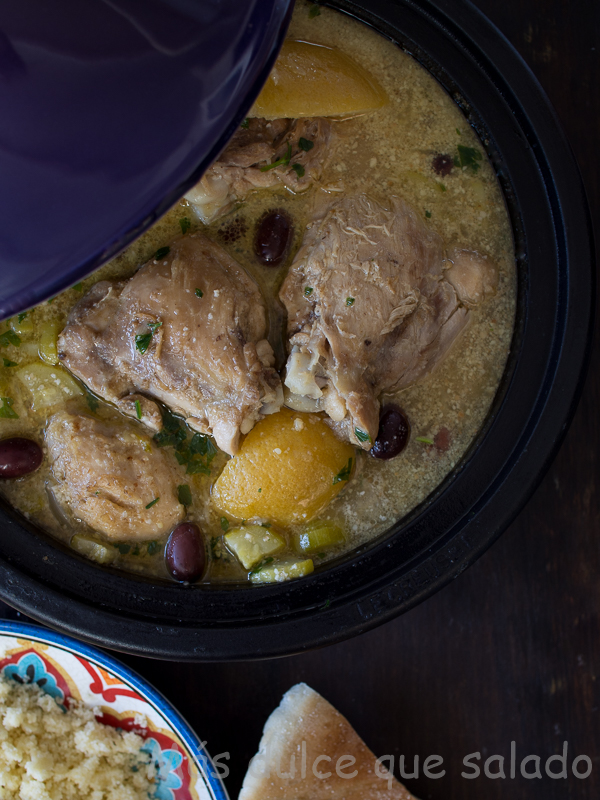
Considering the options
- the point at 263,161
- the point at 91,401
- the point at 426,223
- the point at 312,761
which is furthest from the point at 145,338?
the point at 312,761

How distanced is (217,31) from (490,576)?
1.75 m

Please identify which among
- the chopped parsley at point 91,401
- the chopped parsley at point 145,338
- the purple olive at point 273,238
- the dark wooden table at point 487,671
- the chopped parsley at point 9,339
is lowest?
the dark wooden table at point 487,671

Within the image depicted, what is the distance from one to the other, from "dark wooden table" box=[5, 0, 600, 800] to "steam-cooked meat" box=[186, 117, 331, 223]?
95cm

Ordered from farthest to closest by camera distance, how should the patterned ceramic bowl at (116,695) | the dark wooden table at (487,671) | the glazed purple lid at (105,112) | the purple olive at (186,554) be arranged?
the dark wooden table at (487,671)
the patterned ceramic bowl at (116,695)
the purple olive at (186,554)
the glazed purple lid at (105,112)

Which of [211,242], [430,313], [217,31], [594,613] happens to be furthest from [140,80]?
[594,613]

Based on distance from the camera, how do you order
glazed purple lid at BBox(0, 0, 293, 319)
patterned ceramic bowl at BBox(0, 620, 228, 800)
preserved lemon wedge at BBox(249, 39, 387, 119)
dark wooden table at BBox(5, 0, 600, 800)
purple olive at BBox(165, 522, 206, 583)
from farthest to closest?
dark wooden table at BBox(5, 0, 600, 800) < patterned ceramic bowl at BBox(0, 620, 228, 800) < purple olive at BBox(165, 522, 206, 583) < preserved lemon wedge at BBox(249, 39, 387, 119) < glazed purple lid at BBox(0, 0, 293, 319)

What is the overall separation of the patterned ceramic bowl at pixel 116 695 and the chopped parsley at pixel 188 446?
61cm

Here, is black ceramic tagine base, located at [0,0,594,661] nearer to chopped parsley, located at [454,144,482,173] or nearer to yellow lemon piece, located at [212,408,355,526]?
chopped parsley, located at [454,144,482,173]

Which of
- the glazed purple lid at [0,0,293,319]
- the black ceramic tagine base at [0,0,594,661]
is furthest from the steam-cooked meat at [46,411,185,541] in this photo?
the glazed purple lid at [0,0,293,319]

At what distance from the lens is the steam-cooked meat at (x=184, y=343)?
1.66 m

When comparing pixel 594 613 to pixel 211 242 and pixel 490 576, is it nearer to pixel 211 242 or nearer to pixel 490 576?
pixel 490 576

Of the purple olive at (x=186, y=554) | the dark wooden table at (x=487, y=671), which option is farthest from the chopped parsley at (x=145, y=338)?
the dark wooden table at (x=487, y=671)

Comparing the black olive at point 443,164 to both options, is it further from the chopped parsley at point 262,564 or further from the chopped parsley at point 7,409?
the chopped parsley at point 7,409

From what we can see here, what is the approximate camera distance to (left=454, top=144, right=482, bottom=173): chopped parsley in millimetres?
1767
